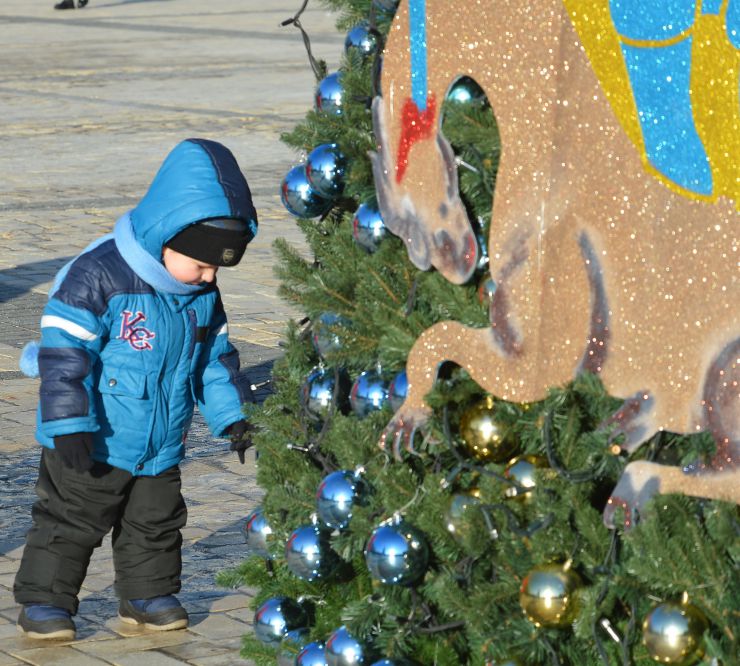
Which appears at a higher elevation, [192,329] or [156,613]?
[192,329]

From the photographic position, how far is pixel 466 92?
11.9 ft

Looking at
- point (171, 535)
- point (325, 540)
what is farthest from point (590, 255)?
point (171, 535)

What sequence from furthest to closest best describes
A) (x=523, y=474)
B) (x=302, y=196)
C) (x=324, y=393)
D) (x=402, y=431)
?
(x=302, y=196)
(x=324, y=393)
(x=402, y=431)
(x=523, y=474)

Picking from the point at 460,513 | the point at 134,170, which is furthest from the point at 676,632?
the point at 134,170

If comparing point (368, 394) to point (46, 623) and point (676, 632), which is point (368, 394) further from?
point (46, 623)

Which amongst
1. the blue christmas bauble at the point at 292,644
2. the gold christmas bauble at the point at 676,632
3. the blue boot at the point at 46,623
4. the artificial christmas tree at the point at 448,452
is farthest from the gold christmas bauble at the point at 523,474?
the blue boot at the point at 46,623

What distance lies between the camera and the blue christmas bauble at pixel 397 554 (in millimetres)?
3611

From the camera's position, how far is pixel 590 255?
335cm

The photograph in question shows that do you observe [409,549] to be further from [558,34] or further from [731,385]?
[558,34]

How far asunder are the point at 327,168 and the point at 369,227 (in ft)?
0.82

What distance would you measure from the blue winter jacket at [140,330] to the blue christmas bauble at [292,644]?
903mm

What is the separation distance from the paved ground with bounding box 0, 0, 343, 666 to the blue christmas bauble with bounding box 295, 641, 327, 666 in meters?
0.71

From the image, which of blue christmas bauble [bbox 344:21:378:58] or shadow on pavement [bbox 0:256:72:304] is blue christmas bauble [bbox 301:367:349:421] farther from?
shadow on pavement [bbox 0:256:72:304]

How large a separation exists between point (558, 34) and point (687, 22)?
307 mm
